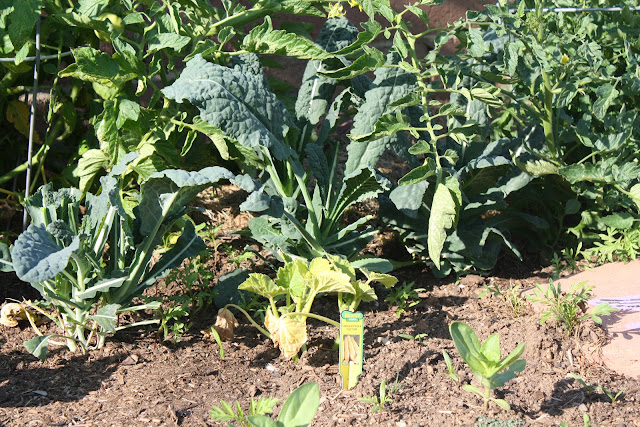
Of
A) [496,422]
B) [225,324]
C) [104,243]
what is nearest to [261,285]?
[225,324]

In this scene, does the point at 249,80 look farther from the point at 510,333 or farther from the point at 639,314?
the point at 639,314

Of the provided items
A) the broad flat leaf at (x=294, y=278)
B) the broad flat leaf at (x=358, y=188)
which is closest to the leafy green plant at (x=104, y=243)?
the broad flat leaf at (x=294, y=278)

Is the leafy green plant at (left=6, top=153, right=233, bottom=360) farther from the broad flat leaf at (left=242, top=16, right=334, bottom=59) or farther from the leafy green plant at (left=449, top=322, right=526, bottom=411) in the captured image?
the leafy green plant at (left=449, top=322, right=526, bottom=411)

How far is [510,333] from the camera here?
2.41 meters

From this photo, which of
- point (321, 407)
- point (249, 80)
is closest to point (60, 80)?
point (249, 80)

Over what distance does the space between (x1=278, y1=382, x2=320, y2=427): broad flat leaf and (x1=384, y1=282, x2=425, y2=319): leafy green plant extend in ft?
3.32

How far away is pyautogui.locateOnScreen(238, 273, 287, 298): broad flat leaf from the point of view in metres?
2.22

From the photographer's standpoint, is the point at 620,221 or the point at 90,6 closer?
the point at 90,6

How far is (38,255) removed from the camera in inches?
81.2

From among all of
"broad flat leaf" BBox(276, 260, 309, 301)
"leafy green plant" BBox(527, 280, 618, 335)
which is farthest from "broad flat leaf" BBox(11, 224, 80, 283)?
"leafy green plant" BBox(527, 280, 618, 335)

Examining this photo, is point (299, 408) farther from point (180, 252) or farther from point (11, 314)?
point (11, 314)

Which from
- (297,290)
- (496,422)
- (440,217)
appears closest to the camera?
(496,422)

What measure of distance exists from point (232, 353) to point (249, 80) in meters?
1.05

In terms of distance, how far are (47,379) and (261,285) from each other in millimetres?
730
